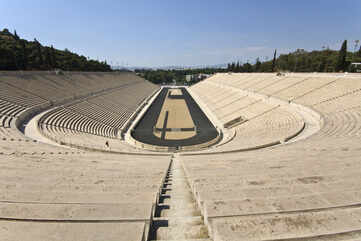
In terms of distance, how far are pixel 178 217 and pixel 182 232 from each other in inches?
21.0

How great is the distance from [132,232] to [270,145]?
11.3 m

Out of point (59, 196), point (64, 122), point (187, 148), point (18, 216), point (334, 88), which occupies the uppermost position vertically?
point (334, 88)

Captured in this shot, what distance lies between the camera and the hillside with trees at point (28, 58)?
33.3m

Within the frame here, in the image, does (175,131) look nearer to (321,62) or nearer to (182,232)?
(182,232)

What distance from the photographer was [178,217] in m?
3.72

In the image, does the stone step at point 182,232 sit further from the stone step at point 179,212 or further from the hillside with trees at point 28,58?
the hillside with trees at point 28,58

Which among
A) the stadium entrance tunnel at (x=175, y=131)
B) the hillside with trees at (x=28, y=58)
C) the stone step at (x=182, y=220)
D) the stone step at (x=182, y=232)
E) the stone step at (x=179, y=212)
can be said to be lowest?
the stadium entrance tunnel at (x=175, y=131)

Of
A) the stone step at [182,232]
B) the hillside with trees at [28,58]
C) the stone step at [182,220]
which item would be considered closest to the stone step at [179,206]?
the stone step at [182,220]

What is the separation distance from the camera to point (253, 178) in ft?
18.0

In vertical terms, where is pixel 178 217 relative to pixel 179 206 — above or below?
above

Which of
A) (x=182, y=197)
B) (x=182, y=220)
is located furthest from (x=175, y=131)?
(x=182, y=220)

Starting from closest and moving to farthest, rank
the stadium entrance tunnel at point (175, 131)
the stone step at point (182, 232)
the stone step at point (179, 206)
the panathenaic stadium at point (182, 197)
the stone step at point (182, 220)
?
the panathenaic stadium at point (182, 197), the stone step at point (182, 232), the stone step at point (182, 220), the stone step at point (179, 206), the stadium entrance tunnel at point (175, 131)

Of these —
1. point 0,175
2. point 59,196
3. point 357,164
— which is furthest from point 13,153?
point 357,164

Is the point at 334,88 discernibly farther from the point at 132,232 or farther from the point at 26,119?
the point at 26,119
